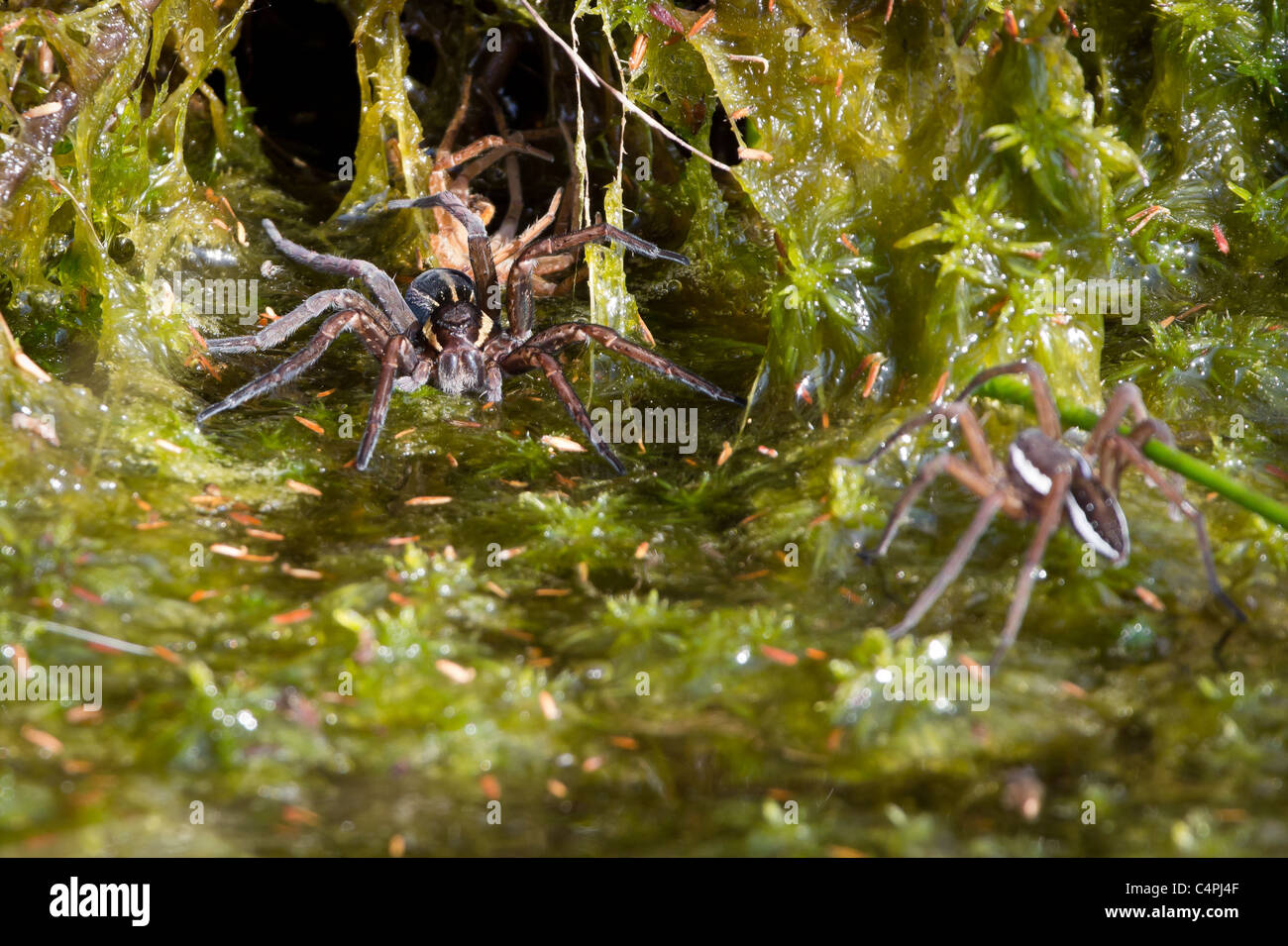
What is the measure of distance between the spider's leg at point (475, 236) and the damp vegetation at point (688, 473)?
0.37 m

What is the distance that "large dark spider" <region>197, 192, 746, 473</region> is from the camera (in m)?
3.44

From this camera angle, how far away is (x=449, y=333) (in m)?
3.97

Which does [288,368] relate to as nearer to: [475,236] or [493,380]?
[493,380]

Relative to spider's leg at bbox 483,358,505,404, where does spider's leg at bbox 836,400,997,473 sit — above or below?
A: below

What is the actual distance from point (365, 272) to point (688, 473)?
1594 millimetres

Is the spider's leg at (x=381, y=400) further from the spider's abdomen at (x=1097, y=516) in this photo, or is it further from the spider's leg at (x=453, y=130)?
the spider's abdomen at (x=1097, y=516)

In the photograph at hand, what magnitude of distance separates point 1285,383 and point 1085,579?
4.44 ft

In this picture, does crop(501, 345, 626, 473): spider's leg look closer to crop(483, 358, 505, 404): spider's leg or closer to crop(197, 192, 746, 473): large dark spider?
crop(197, 192, 746, 473): large dark spider

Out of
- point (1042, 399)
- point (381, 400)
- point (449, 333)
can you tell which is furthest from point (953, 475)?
point (449, 333)

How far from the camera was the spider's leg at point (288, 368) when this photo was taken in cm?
338

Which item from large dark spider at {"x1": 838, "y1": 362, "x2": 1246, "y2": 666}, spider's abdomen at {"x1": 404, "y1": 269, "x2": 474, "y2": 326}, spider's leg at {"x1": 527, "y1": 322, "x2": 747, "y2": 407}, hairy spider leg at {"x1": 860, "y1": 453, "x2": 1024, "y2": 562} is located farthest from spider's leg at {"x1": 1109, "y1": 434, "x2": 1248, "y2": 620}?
spider's abdomen at {"x1": 404, "y1": 269, "x2": 474, "y2": 326}

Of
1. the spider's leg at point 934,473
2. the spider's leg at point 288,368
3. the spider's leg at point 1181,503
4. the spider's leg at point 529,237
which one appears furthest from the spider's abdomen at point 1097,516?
the spider's leg at point 529,237
